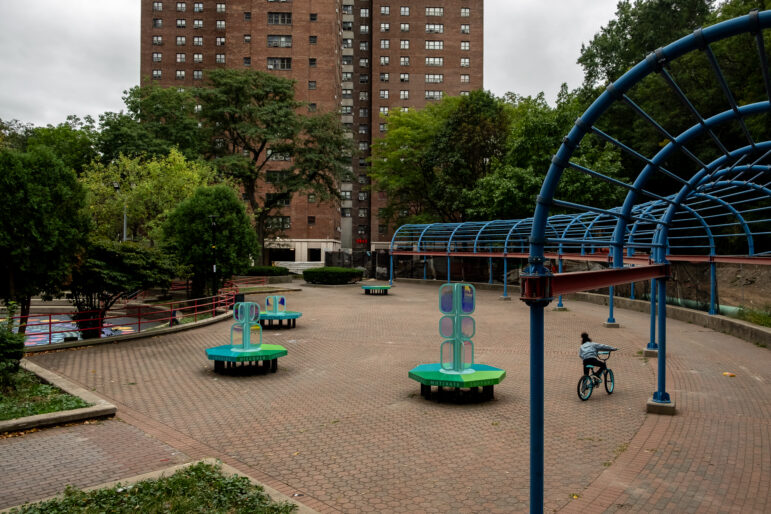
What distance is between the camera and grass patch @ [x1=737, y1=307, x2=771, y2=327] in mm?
18109

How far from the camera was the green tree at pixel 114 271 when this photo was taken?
1816 centimetres

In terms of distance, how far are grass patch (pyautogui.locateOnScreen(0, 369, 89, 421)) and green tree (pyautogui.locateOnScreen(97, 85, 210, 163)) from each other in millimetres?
34391

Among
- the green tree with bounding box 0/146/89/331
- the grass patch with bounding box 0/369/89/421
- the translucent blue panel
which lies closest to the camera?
the grass patch with bounding box 0/369/89/421

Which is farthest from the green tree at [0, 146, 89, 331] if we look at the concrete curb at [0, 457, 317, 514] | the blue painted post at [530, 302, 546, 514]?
the blue painted post at [530, 302, 546, 514]

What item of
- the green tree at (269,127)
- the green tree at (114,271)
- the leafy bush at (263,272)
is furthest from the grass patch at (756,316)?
the leafy bush at (263,272)

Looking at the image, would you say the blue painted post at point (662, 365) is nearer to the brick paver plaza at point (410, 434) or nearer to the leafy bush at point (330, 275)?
the brick paver plaza at point (410, 434)

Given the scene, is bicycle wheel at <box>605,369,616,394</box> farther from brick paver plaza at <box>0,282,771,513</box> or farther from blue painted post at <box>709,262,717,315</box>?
blue painted post at <box>709,262,717,315</box>

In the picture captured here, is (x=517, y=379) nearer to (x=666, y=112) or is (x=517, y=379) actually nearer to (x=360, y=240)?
(x=666, y=112)

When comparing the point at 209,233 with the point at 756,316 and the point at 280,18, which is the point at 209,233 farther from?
the point at 280,18

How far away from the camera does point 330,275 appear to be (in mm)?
44031

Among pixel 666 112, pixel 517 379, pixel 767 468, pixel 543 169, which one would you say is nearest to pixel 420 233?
pixel 543 169

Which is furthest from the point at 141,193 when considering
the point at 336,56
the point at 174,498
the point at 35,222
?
the point at 336,56

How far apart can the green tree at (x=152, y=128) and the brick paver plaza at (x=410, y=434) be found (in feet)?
104

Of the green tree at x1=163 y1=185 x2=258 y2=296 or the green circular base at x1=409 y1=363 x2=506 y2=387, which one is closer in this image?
the green circular base at x1=409 y1=363 x2=506 y2=387
